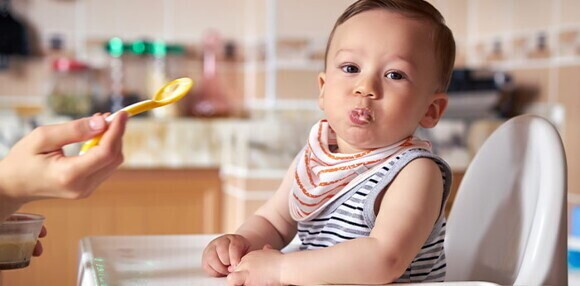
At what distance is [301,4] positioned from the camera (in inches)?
69.3

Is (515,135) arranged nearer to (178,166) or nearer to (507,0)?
(178,166)

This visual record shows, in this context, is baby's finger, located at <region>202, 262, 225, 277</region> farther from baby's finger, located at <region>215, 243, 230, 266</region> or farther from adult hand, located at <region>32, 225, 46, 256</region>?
adult hand, located at <region>32, 225, 46, 256</region>

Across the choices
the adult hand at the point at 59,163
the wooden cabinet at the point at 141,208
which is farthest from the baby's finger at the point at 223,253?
the wooden cabinet at the point at 141,208

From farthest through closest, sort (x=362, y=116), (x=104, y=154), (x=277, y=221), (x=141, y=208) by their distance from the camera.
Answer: (x=141, y=208)
(x=277, y=221)
(x=362, y=116)
(x=104, y=154)

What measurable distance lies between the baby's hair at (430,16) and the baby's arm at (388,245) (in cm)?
9

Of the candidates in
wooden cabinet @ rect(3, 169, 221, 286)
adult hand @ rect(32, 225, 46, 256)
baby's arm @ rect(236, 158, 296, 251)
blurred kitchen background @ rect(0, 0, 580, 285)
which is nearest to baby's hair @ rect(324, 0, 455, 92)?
baby's arm @ rect(236, 158, 296, 251)

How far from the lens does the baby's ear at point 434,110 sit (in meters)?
0.62

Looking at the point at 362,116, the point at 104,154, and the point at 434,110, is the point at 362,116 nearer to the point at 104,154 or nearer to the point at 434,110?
the point at 434,110

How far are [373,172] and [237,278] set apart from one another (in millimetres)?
131

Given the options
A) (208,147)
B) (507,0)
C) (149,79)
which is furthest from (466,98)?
(149,79)

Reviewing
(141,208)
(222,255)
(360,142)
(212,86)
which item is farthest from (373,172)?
(212,86)

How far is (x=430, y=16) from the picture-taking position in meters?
0.60

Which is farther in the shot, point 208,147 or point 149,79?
point 149,79

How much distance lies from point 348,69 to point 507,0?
121cm
